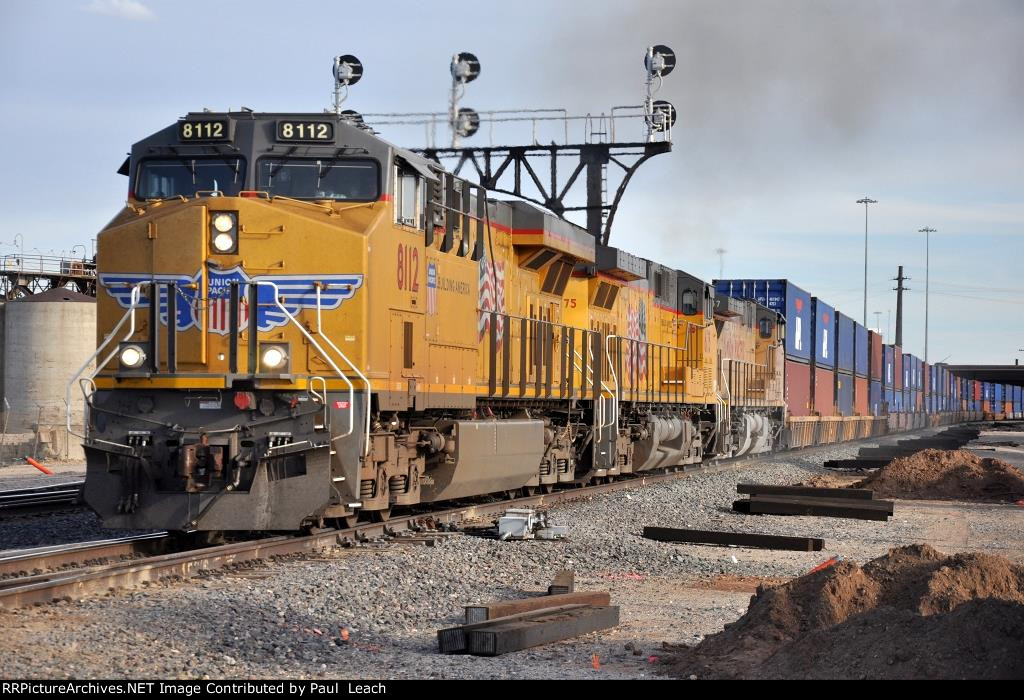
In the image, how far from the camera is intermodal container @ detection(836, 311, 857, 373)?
4328cm

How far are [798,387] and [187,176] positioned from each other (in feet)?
93.7

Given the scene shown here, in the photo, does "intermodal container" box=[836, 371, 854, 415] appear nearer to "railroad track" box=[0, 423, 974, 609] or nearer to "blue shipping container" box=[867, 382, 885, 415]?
"blue shipping container" box=[867, 382, 885, 415]

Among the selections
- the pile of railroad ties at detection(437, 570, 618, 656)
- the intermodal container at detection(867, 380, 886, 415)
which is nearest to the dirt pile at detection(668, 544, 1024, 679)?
the pile of railroad ties at detection(437, 570, 618, 656)

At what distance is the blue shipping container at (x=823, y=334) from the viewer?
38.8m

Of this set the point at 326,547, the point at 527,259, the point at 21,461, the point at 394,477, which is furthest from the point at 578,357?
the point at 21,461

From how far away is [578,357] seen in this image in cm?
Result: 1738

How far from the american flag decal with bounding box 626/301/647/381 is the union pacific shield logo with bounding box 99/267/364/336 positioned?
1020 centimetres

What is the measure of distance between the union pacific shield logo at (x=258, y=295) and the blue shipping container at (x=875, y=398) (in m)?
43.8

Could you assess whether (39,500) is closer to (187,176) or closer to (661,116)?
(187,176)

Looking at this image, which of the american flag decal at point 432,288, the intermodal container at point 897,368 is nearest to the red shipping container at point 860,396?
the intermodal container at point 897,368

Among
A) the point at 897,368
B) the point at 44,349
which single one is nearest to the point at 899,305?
the point at 897,368

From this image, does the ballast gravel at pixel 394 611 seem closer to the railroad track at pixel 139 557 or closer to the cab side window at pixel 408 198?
the railroad track at pixel 139 557

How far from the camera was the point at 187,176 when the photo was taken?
10.6m
